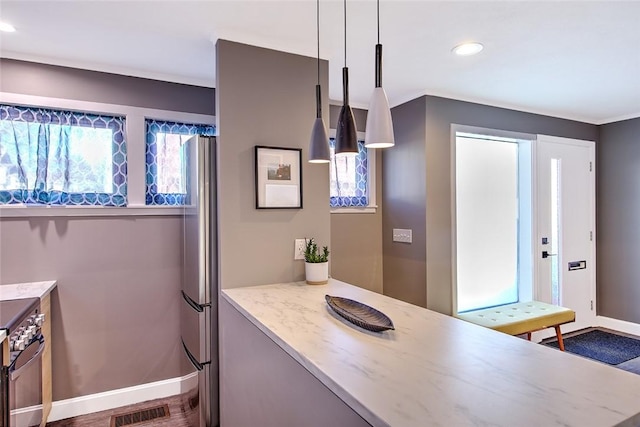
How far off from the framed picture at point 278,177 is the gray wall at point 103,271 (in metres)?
1.01

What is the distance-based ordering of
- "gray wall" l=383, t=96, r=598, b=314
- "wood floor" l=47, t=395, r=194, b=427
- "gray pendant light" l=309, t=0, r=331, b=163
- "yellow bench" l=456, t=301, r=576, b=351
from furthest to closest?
"gray wall" l=383, t=96, r=598, b=314 < "yellow bench" l=456, t=301, r=576, b=351 < "wood floor" l=47, t=395, r=194, b=427 < "gray pendant light" l=309, t=0, r=331, b=163

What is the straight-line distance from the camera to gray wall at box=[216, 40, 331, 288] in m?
2.12

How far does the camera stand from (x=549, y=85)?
310cm

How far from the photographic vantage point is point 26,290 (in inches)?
88.2

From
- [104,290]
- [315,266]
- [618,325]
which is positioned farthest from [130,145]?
[618,325]

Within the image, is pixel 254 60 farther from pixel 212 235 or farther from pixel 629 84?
pixel 629 84

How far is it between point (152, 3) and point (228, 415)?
2.20 metres

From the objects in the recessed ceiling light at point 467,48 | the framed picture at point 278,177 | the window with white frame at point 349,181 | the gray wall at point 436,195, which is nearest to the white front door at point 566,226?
the gray wall at point 436,195

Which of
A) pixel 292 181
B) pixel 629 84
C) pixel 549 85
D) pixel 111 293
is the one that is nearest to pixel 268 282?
pixel 292 181

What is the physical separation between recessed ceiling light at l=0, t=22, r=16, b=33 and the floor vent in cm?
249

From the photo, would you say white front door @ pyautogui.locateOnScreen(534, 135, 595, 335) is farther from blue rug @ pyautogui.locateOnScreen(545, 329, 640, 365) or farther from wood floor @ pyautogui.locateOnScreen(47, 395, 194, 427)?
wood floor @ pyautogui.locateOnScreen(47, 395, 194, 427)

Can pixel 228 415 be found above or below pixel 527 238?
below

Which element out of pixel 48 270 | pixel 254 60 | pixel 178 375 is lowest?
pixel 178 375

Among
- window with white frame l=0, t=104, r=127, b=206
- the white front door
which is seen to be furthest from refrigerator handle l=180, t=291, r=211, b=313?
the white front door
